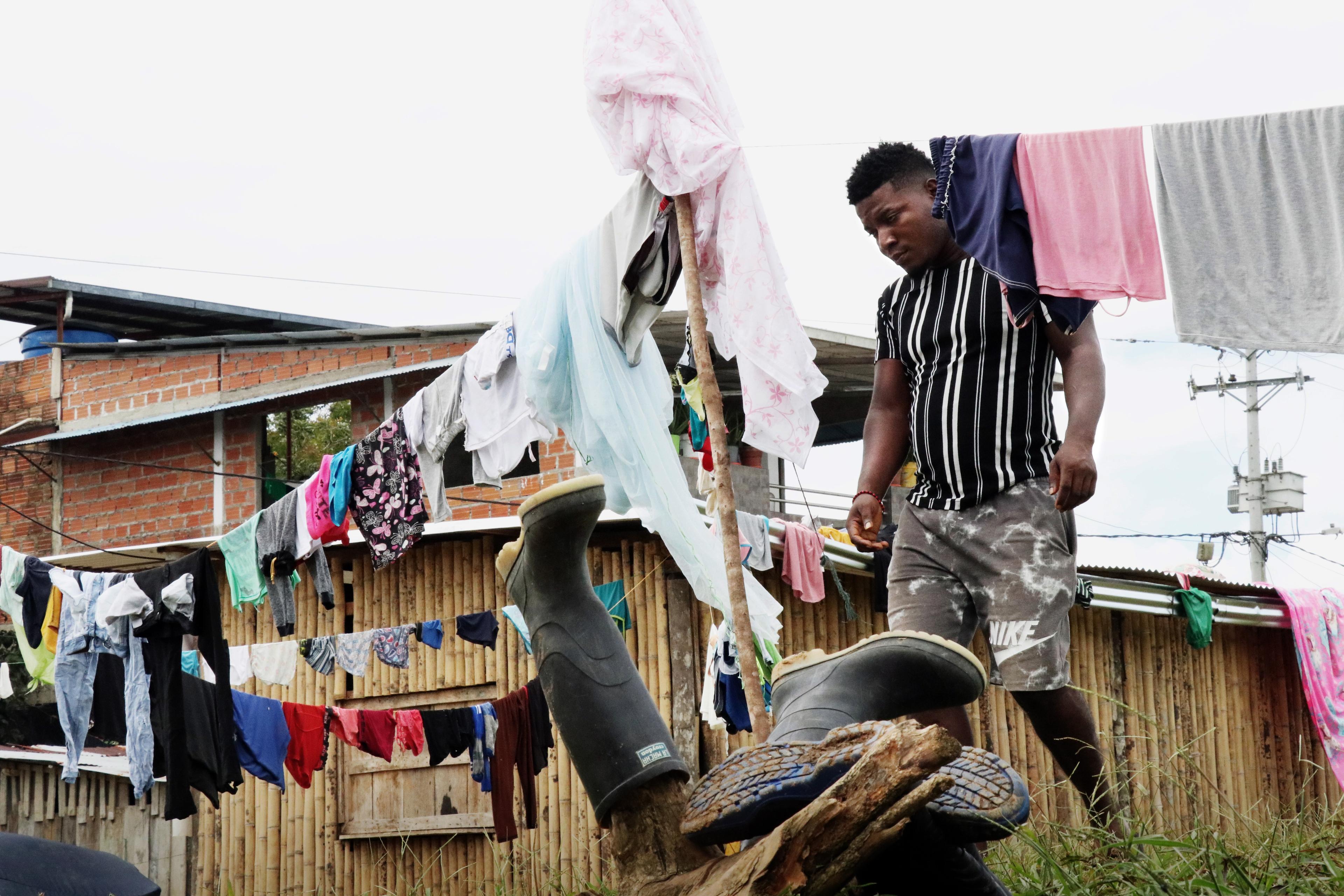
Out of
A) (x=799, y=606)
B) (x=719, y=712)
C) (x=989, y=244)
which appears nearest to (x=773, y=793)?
(x=989, y=244)

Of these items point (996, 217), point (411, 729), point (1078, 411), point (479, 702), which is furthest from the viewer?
point (479, 702)

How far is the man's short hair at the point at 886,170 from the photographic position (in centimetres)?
351

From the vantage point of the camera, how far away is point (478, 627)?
9125 millimetres

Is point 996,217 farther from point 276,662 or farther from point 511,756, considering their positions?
point 276,662

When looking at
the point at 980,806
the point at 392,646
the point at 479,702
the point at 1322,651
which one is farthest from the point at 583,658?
the point at 1322,651

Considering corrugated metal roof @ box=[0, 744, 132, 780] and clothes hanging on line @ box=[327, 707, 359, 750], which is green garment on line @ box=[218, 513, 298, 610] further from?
corrugated metal roof @ box=[0, 744, 132, 780]

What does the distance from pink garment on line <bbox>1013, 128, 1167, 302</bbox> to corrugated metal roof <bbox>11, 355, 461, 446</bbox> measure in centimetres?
834

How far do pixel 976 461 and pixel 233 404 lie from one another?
12235 mm

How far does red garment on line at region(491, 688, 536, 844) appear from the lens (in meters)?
8.44

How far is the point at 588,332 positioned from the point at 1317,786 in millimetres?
9404

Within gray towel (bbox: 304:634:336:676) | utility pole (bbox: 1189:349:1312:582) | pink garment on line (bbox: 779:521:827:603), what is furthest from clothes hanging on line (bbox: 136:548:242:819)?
utility pole (bbox: 1189:349:1312:582)

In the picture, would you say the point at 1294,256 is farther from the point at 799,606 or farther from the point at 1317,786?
the point at 1317,786

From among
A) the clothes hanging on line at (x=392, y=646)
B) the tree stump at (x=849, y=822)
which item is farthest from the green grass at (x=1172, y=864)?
the clothes hanging on line at (x=392, y=646)

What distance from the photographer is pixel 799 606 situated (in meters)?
9.86
